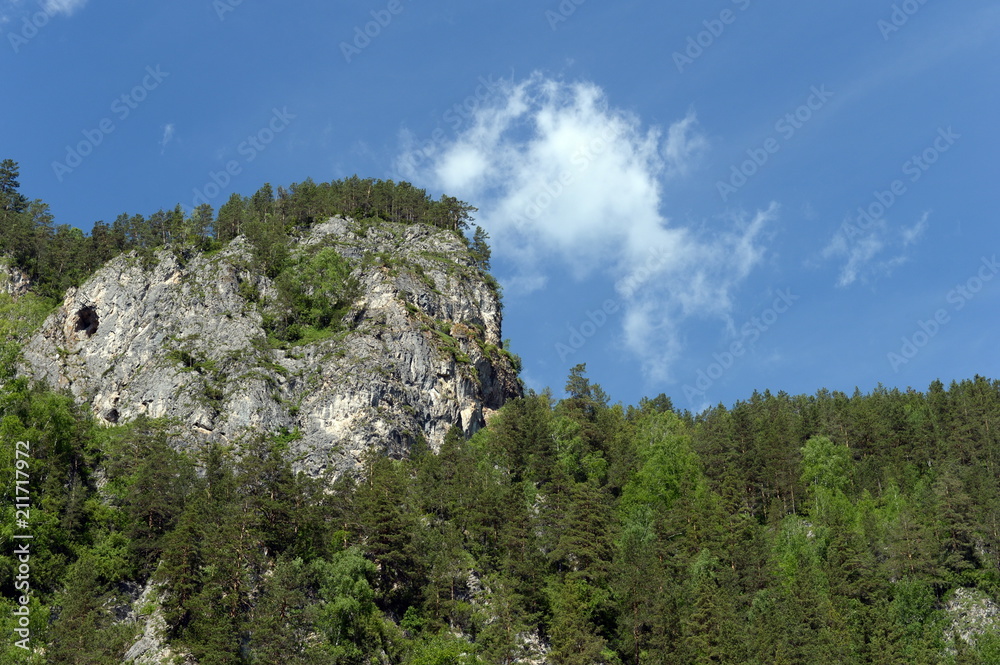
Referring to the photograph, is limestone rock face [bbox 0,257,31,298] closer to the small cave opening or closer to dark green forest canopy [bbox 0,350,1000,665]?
the small cave opening

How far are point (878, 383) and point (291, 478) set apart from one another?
12096 cm

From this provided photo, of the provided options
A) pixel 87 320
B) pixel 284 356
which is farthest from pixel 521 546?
pixel 87 320

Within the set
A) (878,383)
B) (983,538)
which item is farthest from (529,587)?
(878,383)

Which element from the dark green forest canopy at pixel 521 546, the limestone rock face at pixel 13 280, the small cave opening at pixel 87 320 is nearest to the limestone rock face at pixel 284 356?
the small cave opening at pixel 87 320

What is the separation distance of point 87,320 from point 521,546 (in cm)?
7495

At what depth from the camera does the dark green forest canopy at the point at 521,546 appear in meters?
64.5

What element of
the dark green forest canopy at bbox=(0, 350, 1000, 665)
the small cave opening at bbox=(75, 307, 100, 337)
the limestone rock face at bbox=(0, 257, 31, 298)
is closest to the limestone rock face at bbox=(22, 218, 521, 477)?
the small cave opening at bbox=(75, 307, 100, 337)

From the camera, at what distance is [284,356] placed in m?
107

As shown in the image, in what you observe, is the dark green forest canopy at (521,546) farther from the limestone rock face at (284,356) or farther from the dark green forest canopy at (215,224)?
the dark green forest canopy at (215,224)

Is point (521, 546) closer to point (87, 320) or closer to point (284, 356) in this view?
point (284, 356)

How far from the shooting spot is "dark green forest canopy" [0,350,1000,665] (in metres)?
64.5

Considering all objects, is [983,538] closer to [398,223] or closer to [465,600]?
[465,600]

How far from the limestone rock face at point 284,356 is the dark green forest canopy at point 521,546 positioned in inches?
224

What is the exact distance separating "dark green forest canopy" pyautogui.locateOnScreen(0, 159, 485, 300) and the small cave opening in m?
8.58
